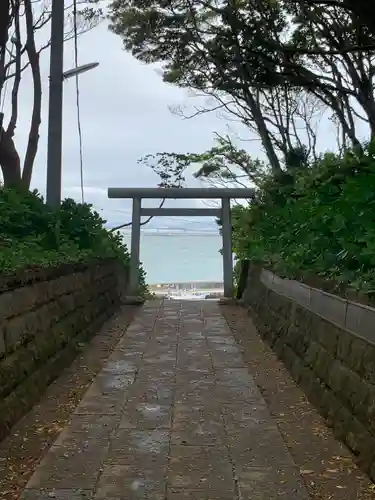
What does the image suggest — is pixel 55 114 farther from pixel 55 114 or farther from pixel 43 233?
pixel 43 233

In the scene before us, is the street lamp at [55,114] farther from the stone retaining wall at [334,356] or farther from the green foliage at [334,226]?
the stone retaining wall at [334,356]

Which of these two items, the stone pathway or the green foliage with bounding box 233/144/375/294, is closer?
the stone pathway

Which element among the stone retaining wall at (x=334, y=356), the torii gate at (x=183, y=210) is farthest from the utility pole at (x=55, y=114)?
the torii gate at (x=183, y=210)

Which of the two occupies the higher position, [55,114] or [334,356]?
[55,114]

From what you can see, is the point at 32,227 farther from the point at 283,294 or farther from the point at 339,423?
the point at 339,423

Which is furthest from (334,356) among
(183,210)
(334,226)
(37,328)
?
(183,210)

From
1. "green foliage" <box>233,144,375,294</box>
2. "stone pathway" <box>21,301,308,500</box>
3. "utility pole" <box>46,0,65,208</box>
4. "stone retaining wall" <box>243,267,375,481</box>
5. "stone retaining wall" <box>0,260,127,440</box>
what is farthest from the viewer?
"utility pole" <box>46,0,65,208</box>

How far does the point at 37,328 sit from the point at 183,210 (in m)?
8.12

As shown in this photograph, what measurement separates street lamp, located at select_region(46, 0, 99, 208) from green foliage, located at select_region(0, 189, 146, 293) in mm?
221

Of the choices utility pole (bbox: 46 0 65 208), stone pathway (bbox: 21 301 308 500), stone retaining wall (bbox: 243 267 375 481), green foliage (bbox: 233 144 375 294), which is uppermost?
utility pole (bbox: 46 0 65 208)

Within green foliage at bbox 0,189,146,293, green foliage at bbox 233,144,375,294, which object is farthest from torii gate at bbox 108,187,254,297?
green foliage at bbox 233,144,375,294

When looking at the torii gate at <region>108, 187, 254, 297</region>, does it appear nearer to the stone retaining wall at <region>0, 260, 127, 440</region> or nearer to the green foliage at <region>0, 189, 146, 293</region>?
the green foliage at <region>0, 189, 146, 293</region>

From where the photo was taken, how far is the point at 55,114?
25.8 feet

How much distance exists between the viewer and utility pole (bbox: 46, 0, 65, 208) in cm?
784
